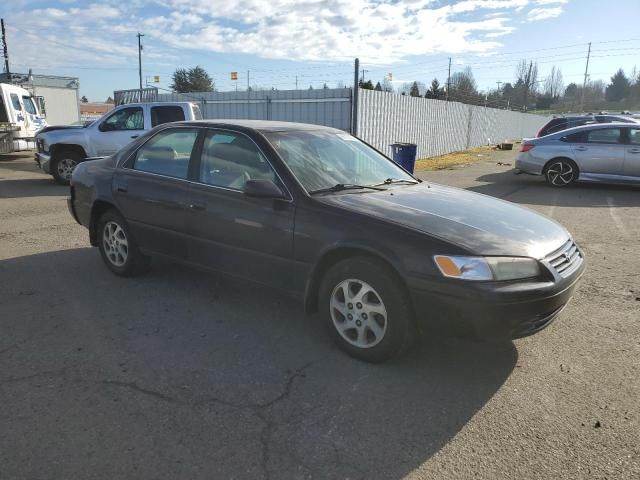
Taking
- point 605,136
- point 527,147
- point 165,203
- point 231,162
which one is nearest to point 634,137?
point 605,136

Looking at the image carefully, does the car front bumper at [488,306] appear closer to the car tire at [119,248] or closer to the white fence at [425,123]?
the car tire at [119,248]

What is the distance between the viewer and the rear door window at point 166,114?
11219 millimetres

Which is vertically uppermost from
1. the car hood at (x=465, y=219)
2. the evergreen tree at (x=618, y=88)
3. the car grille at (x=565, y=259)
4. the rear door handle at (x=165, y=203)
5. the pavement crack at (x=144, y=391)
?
the evergreen tree at (x=618, y=88)

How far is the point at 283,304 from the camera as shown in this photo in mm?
4570

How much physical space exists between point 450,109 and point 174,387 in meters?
24.0

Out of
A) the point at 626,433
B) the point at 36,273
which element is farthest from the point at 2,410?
the point at 626,433

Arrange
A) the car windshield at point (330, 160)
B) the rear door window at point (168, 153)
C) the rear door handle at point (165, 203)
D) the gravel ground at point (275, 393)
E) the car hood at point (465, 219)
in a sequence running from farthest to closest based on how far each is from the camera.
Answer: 1. the rear door window at point (168, 153)
2. the rear door handle at point (165, 203)
3. the car windshield at point (330, 160)
4. the car hood at point (465, 219)
5. the gravel ground at point (275, 393)

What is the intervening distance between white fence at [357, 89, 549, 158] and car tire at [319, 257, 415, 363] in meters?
14.0

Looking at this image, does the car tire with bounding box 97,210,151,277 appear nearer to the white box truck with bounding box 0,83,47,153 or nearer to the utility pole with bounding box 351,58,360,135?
the utility pole with bounding box 351,58,360,135

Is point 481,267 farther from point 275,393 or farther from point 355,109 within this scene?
point 355,109

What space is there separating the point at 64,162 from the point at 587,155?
12332 mm

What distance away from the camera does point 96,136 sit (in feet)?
38.3

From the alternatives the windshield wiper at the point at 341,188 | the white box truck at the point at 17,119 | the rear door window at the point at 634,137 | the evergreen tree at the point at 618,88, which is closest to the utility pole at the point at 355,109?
the rear door window at the point at 634,137

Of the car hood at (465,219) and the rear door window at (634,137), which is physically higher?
the rear door window at (634,137)
